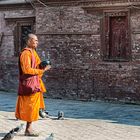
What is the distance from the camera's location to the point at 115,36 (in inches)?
635

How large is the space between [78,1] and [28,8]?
3.18 metres

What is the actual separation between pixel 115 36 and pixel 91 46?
1000mm

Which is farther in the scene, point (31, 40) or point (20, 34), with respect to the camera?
point (20, 34)

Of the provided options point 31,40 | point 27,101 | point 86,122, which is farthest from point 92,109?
point 31,40

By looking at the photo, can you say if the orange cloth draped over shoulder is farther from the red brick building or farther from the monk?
the red brick building

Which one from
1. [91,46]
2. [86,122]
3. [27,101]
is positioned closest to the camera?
[27,101]

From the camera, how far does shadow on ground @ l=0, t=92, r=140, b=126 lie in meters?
12.2

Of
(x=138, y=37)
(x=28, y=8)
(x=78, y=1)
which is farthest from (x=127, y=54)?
(x=28, y=8)

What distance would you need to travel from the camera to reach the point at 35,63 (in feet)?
29.6

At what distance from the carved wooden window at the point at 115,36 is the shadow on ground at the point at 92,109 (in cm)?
184

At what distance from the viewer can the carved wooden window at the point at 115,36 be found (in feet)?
51.9

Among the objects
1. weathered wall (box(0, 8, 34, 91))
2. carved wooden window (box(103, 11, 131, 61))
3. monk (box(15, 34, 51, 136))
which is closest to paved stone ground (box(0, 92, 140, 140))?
monk (box(15, 34, 51, 136))

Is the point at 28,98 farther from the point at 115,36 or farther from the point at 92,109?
the point at 115,36

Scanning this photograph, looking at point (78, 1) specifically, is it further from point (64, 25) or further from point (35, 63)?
point (35, 63)
